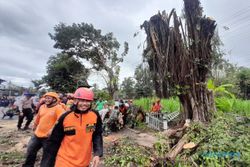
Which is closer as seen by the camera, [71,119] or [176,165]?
[71,119]

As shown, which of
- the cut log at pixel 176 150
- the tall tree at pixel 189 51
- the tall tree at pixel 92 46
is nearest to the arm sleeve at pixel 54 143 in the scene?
the cut log at pixel 176 150

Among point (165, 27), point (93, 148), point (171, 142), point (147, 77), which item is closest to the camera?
point (93, 148)

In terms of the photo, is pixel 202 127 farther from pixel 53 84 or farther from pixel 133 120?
pixel 53 84

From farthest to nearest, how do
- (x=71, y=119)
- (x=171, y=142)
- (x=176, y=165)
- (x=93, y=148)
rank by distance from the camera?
(x=171, y=142)
(x=176, y=165)
(x=93, y=148)
(x=71, y=119)

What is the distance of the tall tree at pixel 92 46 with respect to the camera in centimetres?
2636

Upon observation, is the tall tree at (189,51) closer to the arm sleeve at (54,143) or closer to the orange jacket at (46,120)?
the orange jacket at (46,120)

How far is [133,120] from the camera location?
11.9m

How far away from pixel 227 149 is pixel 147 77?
13.4ft

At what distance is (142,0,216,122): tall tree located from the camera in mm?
7320

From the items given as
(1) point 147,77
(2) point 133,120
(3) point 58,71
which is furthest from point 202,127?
(3) point 58,71

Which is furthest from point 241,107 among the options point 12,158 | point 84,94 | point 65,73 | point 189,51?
point 65,73

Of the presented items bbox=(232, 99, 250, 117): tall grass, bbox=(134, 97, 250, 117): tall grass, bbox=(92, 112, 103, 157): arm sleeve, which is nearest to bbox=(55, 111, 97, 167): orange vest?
bbox=(92, 112, 103, 157): arm sleeve

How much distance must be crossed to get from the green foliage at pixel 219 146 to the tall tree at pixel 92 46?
2089cm

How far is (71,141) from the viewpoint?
2654mm
